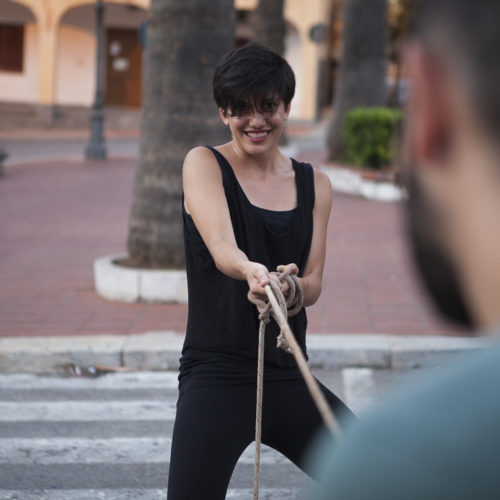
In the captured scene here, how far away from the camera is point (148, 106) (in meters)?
8.92

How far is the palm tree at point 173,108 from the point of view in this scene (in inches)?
342

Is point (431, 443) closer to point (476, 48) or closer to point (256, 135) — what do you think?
point (476, 48)

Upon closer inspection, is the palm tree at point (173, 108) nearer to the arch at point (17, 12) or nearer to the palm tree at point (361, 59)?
the palm tree at point (361, 59)

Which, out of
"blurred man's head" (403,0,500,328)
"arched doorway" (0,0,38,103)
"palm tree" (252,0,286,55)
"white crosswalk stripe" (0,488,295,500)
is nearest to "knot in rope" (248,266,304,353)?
"blurred man's head" (403,0,500,328)

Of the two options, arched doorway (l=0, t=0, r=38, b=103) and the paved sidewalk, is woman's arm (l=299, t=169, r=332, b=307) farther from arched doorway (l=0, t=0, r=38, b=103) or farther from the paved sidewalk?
arched doorway (l=0, t=0, r=38, b=103)

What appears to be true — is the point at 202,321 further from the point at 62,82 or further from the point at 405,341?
the point at 62,82

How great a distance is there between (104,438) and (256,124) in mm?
2869

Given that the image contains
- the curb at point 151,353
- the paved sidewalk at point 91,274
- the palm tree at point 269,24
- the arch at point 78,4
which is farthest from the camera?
the arch at point 78,4

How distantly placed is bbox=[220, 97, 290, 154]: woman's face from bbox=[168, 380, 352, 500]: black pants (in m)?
0.78

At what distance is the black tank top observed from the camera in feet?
10.2

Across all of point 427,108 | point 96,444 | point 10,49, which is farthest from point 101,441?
point 10,49

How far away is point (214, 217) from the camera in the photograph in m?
3.11

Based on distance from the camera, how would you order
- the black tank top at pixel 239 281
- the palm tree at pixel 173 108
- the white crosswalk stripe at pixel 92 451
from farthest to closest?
1. the palm tree at pixel 173 108
2. the white crosswalk stripe at pixel 92 451
3. the black tank top at pixel 239 281

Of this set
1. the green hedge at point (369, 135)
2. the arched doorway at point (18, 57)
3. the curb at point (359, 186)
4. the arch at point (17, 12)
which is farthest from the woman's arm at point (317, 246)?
the arched doorway at point (18, 57)
